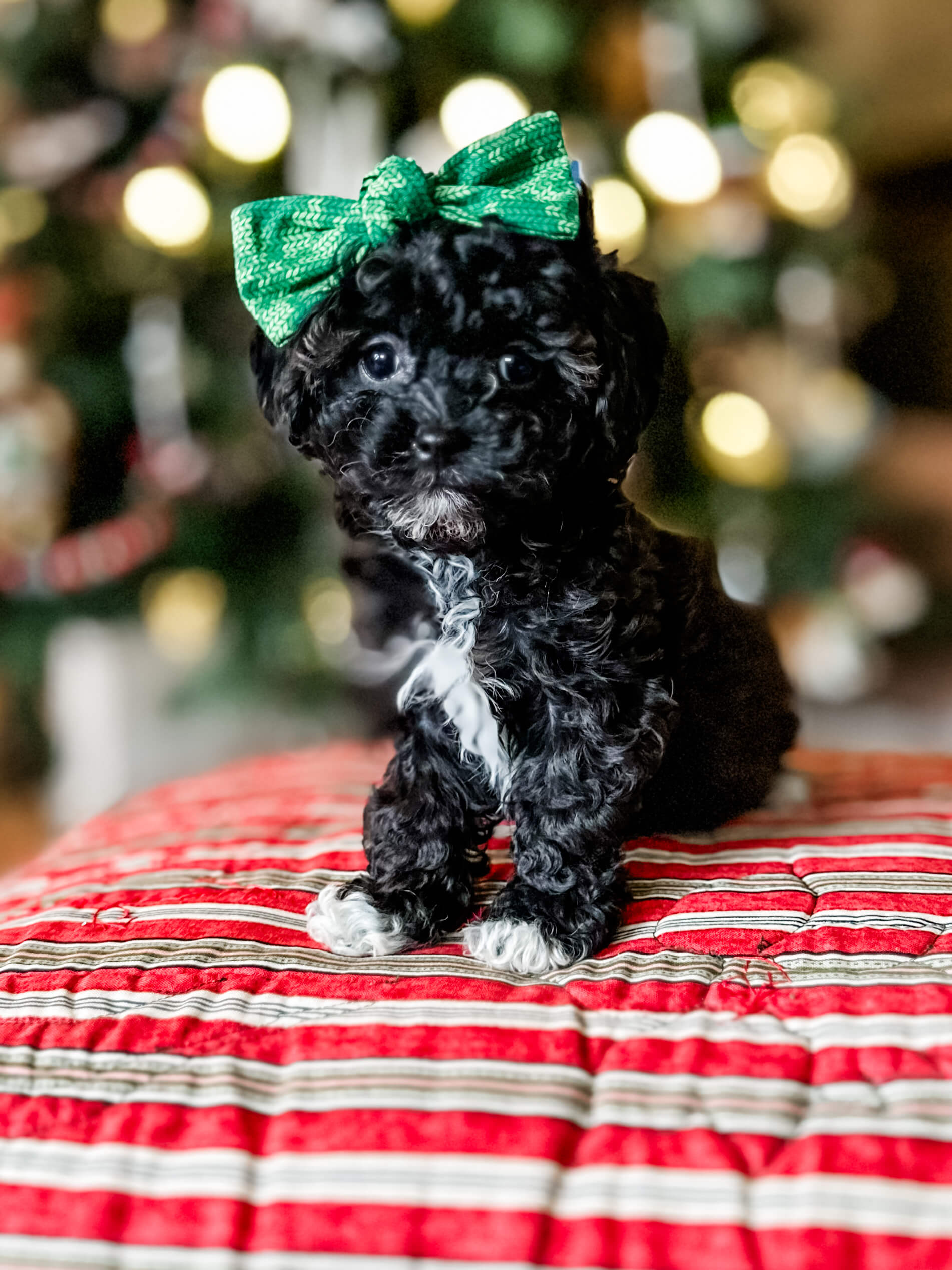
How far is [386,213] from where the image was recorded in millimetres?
1026

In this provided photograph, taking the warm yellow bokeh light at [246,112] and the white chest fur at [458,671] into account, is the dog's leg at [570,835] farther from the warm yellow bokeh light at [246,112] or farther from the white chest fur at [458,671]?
the warm yellow bokeh light at [246,112]

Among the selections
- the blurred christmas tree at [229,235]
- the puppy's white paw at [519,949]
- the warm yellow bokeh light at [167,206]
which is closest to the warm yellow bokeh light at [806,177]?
the blurred christmas tree at [229,235]

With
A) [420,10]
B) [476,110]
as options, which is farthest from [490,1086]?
[420,10]

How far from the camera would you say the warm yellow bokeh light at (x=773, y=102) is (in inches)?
111

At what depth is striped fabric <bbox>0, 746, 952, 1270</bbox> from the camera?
32.2 inches

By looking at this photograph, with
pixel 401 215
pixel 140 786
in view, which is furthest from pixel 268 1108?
pixel 140 786

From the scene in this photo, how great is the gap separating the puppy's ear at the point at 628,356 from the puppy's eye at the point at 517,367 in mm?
71

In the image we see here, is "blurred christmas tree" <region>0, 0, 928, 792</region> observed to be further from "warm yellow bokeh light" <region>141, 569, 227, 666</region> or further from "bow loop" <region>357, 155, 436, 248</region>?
"bow loop" <region>357, 155, 436, 248</region>

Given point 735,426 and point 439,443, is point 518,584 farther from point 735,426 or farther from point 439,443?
point 735,426

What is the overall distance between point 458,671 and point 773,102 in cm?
234

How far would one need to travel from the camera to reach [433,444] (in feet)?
3.21

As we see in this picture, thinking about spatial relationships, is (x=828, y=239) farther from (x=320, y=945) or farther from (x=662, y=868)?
(x=320, y=945)

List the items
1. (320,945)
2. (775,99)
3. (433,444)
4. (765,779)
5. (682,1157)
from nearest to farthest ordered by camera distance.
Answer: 1. (682,1157)
2. (433,444)
3. (320,945)
4. (765,779)
5. (775,99)

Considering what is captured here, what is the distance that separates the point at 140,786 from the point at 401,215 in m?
2.49
